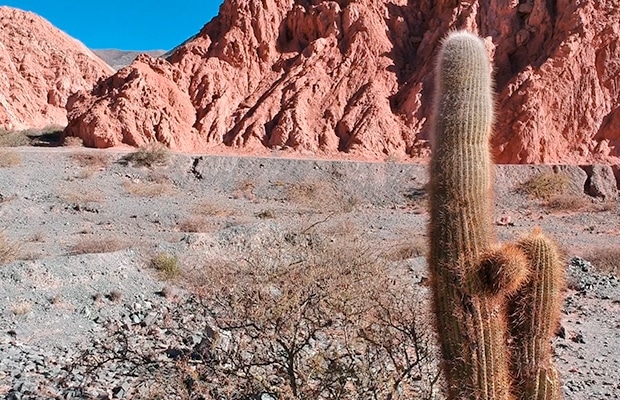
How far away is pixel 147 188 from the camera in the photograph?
731 inches

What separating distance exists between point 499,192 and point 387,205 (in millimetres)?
4063

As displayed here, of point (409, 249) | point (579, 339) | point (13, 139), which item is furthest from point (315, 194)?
point (13, 139)

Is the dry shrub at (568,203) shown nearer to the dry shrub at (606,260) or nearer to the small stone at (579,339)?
the dry shrub at (606,260)

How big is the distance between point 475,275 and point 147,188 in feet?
54.6

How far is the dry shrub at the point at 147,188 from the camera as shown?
59.5ft

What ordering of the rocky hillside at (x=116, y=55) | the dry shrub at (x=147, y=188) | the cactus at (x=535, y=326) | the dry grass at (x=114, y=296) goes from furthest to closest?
the rocky hillside at (x=116, y=55), the dry shrub at (x=147, y=188), the dry grass at (x=114, y=296), the cactus at (x=535, y=326)

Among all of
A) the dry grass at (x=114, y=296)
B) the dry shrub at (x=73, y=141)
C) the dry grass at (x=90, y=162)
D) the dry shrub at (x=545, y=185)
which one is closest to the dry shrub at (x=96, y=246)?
the dry grass at (x=114, y=296)

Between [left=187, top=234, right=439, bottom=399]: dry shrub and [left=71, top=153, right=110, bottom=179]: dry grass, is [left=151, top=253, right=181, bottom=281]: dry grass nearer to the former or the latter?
[left=187, top=234, right=439, bottom=399]: dry shrub

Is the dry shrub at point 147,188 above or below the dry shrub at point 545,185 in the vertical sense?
below

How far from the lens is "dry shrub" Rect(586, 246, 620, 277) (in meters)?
10.9

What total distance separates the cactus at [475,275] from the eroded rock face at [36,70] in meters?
32.7

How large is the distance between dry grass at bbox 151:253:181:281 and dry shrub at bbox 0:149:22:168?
469 inches

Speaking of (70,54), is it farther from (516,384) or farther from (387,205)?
(516,384)

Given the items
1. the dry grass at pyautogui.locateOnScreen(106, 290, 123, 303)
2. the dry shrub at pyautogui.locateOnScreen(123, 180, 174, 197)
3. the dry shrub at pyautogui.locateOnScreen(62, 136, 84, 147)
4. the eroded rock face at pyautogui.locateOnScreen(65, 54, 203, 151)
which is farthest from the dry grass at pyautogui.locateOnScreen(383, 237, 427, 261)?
the dry shrub at pyautogui.locateOnScreen(62, 136, 84, 147)
